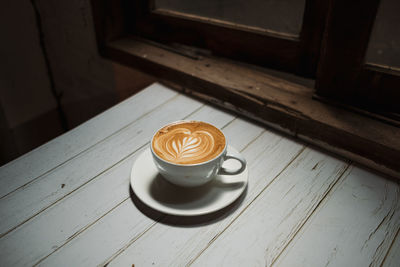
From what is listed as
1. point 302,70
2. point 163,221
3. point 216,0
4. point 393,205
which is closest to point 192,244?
point 163,221

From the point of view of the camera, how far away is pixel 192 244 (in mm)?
574

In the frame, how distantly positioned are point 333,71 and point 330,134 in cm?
17

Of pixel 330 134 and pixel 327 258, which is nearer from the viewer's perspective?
pixel 327 258

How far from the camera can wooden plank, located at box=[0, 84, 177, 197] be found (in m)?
0.72

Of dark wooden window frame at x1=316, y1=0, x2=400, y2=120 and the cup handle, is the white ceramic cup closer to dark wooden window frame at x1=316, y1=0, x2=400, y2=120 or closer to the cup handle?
the cup handle

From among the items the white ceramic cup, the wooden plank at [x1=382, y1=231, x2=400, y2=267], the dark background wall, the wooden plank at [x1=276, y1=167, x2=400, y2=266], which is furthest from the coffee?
the dark background wall

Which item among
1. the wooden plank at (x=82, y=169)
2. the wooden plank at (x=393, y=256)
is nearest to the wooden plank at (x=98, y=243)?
the wooden plank at (x=82, y=169)

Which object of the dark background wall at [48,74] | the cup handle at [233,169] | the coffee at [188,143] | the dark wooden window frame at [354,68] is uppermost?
the dark wooden window frame at [354,68]

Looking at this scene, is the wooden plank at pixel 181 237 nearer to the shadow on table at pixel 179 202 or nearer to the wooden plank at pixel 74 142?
the shadow on table at pixel 179 202

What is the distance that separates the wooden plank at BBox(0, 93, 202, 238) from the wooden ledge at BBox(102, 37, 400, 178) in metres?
0.11

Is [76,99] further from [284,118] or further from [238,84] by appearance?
[284,118]

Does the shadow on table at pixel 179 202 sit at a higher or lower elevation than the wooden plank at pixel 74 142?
higher

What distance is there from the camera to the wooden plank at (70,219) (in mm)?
566

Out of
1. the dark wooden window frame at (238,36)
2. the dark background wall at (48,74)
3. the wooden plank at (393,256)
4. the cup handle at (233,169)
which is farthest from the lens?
the dark background wall at (48,74)
